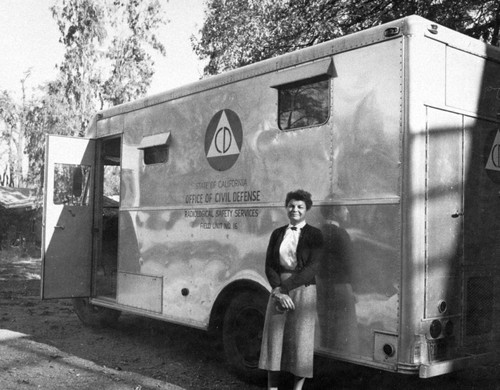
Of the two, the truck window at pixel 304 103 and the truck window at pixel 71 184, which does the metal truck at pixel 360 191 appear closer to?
the truck window at pixel 304 103

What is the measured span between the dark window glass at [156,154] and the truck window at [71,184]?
58.1 inches

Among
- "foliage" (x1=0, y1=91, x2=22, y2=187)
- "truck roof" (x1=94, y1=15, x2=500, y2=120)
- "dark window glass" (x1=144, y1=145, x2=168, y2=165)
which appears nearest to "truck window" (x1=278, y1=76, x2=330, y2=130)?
"truck roof" (x1=94, y1=15, x2=500, y2=120)

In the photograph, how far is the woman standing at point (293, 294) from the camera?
175 inches

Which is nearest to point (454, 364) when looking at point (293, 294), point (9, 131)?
point (293, 294)

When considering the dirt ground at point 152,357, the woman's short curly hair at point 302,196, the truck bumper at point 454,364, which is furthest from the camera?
the dirt ground at point 152,357

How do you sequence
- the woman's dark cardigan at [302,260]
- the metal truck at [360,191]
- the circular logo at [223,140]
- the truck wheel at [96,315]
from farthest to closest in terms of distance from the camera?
the truck wheel at [96,315]
the circular logo at [223,140]
the woman's dark cardigan at [302,260]
the metal truck at [360,191]

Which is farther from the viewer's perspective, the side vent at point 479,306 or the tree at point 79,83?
the tree at point 79,83

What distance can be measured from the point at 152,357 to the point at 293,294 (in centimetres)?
269

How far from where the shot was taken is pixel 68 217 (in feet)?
25.6

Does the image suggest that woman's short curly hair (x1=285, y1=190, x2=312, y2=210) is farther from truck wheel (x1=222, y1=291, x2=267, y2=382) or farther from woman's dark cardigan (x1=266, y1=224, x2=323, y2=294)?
truck wheel (x1=222, y1=291, x2=267, y2=382)

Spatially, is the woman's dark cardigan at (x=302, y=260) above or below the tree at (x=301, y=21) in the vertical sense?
below

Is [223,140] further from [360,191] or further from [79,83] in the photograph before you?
[79,83]

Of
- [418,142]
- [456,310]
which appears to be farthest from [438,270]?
[418,142]

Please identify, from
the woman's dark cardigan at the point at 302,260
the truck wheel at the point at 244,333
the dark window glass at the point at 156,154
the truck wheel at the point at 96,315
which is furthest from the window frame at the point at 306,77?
the truck wheel at the point at 96,315
